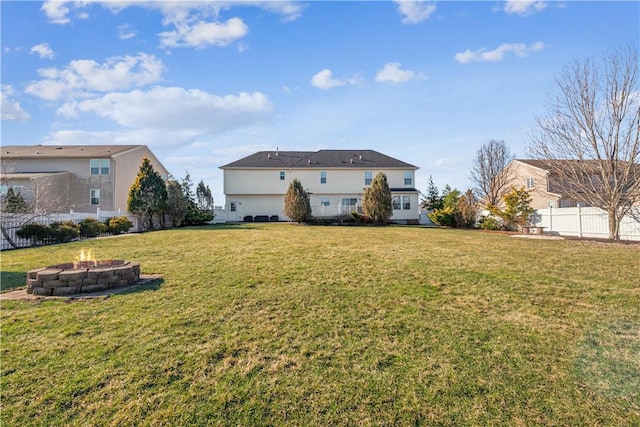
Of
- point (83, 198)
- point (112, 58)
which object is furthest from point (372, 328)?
point (83, 198)

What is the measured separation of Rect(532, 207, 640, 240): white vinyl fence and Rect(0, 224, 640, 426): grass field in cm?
1169

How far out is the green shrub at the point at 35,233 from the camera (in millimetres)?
12219

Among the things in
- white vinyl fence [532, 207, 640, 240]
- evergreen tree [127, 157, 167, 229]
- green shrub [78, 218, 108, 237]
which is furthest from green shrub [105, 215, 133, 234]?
white vinyl fence [532, 207, 640, 240]

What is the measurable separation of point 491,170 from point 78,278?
117 feet

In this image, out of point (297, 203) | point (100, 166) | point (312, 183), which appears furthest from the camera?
point (312, 183)

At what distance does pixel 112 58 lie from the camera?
1030 centimetres

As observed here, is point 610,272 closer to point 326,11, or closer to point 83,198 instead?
point 326,11

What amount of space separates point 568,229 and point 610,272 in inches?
477

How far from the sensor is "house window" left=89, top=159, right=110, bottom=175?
77.4 ft

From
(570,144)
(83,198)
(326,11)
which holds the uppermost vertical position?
(326,11)

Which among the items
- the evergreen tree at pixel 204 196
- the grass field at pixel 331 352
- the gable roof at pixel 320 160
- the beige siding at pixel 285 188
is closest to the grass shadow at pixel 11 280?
the grass field at pixel 331 352

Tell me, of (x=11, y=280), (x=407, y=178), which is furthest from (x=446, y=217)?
(x=11, y=280)

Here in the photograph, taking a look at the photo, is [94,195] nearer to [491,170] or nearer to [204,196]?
[204,196]

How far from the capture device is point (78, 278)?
→ 18.3ft
